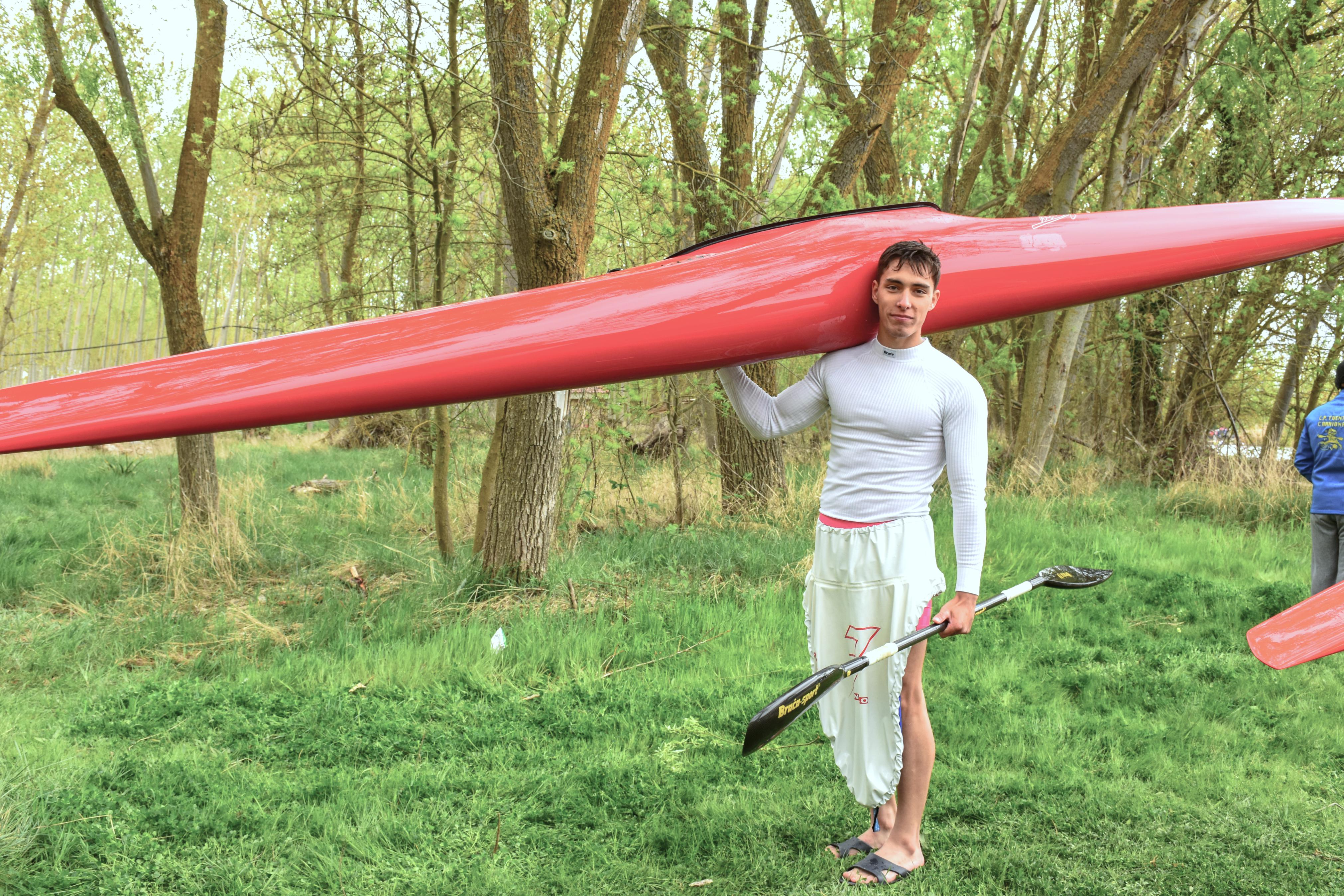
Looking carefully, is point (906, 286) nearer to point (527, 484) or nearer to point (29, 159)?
point (527, 484)

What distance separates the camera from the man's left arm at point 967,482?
2.19 metres

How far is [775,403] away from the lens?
7.78 feet

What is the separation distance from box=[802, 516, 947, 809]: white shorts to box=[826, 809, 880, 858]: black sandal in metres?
0.18

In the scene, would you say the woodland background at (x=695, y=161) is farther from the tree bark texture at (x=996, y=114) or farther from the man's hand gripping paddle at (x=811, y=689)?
the man's hand gripping paddle at (x=811, y=689)

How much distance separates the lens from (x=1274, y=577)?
5266mm

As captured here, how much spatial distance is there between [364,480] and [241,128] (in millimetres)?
3286

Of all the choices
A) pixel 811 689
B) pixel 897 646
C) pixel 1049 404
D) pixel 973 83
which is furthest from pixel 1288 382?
pixel 811 689

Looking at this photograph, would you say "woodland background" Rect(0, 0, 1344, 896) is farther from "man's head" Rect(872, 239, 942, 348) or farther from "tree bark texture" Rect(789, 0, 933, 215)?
"man's head" Rect(872, 239, 942, 348)

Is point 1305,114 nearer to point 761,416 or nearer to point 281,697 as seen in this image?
point 761,416

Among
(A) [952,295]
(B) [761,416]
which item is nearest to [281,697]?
(B) [761,416]

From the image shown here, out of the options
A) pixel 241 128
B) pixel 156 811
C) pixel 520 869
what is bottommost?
pixel 520 869

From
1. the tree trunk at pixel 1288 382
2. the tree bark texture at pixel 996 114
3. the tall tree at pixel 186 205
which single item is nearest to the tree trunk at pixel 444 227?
the tall tree at pixel 186 205

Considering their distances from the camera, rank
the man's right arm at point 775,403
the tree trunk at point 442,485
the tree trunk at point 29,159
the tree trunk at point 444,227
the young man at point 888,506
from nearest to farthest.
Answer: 1. the young man at point 888,506
2. the man's right arm at point 775,403
3. the tree trunk at point 444,227
4. the tree trunk at point 442,485
5. the tree trunk at point 29,159

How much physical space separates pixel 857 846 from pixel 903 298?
1596mm
